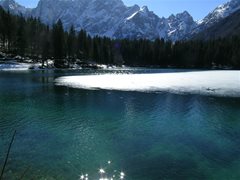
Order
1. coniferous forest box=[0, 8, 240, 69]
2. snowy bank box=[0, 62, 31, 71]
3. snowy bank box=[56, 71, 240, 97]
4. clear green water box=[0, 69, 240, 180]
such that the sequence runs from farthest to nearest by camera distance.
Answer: coniferous forest box=[0, 8, 240, 69]
snowy bank box=[0, 62, 31, 71]
snowy bank box=[56, 71, 240, 97]
clear green water box=[0, 69, 240, 180]

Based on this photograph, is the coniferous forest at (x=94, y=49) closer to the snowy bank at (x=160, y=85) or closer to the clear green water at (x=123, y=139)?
the snowy bank at (x=160, y=85)

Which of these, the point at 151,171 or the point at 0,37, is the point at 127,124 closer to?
the point at 151,171

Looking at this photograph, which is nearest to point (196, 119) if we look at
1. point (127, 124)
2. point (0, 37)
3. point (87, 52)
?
point (127, 124)

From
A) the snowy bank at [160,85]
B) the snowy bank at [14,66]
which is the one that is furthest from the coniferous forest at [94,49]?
the snowy bank at [160,85]

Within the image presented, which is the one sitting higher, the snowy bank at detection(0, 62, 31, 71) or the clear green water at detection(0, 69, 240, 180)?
the snowy bank at detection(0, 62, 31, 71)

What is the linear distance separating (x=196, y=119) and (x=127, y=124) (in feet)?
27.9

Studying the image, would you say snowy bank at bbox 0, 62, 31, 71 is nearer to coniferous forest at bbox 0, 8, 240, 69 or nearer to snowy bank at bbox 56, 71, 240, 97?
coniferous forest at bbox 0, 8, 240, 69

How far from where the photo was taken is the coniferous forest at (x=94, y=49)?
386ft

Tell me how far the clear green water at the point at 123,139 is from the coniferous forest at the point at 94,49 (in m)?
88.6

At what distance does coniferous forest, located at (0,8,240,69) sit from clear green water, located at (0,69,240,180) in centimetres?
8857

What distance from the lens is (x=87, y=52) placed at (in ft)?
492

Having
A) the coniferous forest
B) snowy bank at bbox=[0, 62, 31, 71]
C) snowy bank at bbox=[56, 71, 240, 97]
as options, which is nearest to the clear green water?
snowy bank at bbox=[56, 71, 240, 97]

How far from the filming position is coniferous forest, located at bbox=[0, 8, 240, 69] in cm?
11762

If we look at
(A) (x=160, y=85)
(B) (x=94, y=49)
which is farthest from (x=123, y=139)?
(B) (x=94, y=49)
